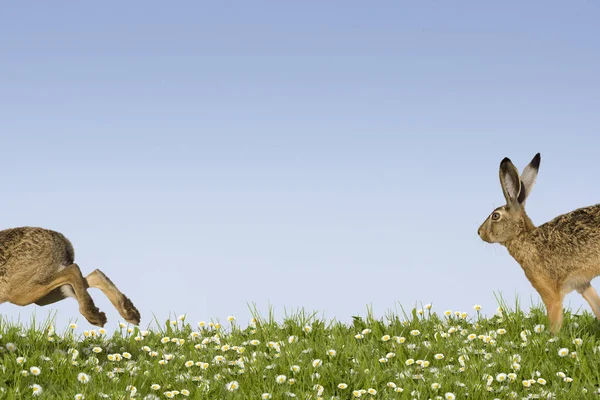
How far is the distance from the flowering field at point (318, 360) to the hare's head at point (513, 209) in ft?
3.22

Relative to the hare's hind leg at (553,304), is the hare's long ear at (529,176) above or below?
above

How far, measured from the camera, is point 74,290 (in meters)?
10.1

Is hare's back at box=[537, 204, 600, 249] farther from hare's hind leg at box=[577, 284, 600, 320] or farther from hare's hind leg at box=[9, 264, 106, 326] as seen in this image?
hare's hind leg at box=[9, 264, 106, 326]

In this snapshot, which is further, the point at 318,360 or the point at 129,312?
the point at 129,312

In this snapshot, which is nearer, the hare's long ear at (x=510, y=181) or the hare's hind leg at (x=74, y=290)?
the hare's long ear at (x=510, y=181)

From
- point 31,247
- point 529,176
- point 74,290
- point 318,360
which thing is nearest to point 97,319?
point 74,290

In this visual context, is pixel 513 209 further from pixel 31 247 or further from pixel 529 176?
pixel 31 247

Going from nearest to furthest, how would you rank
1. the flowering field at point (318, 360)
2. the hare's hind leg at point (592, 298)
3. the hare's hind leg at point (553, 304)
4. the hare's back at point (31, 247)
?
1. the flowering field at point (318, 360)
2. the hare's hind leg at point (553, 304)
3. the hare's hind leg at point (592, 298)
4. the hare's back at point (31, 247)

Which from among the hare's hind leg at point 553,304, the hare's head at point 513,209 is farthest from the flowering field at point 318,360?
the hare's head at point 513,209

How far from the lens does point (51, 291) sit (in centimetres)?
1023

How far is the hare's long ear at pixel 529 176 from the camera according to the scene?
376 inches

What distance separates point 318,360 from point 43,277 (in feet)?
14.8

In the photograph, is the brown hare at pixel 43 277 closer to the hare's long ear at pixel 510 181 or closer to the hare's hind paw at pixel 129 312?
the hare's hind paw at pixel 129 312

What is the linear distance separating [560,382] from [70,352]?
515 cm
